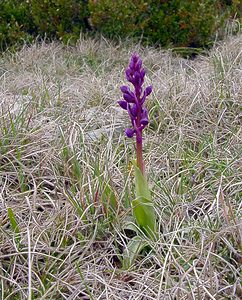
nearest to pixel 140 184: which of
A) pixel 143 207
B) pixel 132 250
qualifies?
pixel 143 207

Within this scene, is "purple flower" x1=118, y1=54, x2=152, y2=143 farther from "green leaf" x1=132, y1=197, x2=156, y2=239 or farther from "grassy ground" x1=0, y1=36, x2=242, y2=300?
"grassy ground" x1=0, y1=36, x2=242, y2=300

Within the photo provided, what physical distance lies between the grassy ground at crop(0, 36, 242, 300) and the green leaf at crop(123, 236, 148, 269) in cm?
3

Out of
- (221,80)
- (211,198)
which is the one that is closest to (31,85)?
(221,80)

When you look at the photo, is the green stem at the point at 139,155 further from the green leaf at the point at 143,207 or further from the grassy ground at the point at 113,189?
the grassy ground at the point at 113,189

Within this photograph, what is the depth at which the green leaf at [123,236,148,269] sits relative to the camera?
5.98 feet

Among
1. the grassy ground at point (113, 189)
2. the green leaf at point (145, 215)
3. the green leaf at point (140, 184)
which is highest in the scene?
the green leaf at point (140, 184)

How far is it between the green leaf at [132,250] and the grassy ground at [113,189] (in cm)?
3

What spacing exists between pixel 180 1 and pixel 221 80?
173 centimetres

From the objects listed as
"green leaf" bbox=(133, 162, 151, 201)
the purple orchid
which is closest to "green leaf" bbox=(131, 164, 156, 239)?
"green leaf" bbox=(133, 162, 151, 201)

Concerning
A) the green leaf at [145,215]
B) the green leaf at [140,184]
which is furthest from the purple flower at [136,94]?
the green leaf at [145,215]

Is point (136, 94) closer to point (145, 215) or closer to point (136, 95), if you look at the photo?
point (136, 95)

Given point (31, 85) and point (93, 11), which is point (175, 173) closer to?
point (31, 85)

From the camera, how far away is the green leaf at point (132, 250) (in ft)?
5.98

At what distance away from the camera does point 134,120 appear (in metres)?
1.73
